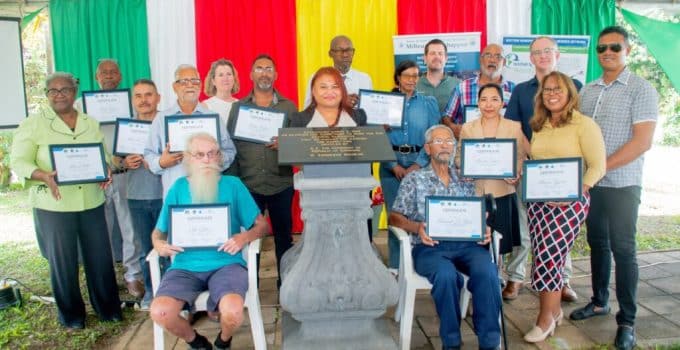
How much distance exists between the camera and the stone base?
3049 mm

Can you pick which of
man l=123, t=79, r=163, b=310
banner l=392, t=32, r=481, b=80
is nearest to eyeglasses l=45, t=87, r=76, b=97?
man l=123, t=79, r=163, b=310

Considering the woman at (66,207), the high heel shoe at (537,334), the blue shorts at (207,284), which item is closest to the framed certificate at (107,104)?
the woman at (66,207)

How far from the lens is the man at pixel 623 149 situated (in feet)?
10.8

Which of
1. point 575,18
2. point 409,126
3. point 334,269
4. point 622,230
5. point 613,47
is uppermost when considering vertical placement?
point 575,18

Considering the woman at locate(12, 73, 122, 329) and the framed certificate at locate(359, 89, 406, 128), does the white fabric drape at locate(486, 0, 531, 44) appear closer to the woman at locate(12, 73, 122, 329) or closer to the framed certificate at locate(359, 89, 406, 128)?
the framed certificate at locate(359, 89, 406, 128)

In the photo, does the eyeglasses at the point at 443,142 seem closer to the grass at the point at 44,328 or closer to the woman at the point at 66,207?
the woman at the point at 66,207

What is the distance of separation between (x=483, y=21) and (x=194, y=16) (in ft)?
11.6

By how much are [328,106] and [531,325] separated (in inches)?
87.6

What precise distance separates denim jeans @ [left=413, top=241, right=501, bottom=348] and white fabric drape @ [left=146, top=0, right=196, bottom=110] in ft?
13.3

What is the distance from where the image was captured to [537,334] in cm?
343

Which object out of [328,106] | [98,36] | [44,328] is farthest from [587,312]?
[98,36]

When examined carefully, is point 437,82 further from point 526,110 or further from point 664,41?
point 664,41

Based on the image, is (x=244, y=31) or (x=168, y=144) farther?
(x=244, y=31)

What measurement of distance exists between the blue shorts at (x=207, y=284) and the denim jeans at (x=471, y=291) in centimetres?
118
